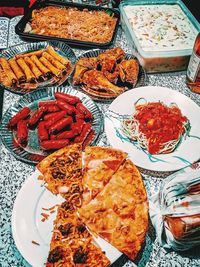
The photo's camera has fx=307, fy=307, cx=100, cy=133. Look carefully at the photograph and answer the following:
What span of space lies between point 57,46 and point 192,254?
2.39 metres

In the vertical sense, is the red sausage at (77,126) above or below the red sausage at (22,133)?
above

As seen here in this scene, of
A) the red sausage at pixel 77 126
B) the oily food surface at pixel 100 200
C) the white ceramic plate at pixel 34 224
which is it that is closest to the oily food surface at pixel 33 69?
the red sausage at pixel 77 126

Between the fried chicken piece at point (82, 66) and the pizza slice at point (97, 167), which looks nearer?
the pizza slice at point (97, 167)

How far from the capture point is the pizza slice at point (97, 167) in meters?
2.01

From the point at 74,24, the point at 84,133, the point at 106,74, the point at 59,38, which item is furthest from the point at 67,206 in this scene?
the point at 74,24

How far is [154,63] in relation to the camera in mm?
2986

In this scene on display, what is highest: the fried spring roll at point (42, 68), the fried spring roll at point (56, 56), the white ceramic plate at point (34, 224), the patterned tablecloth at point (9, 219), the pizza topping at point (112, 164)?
the pizza topping at point (112, 164)

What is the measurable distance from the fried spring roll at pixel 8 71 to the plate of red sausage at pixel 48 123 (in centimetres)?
26

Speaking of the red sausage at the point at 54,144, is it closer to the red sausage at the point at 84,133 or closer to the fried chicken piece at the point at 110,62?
the red sausage at the point at 84,133

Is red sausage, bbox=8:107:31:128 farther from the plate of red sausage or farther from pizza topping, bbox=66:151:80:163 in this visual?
pizza topping, bbox=66:151:80:163

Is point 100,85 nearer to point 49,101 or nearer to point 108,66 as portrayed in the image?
point 108,66

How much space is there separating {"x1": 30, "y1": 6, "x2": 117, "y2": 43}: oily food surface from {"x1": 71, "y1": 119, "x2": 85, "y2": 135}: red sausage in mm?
1174

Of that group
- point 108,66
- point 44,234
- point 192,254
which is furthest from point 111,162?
point 108,66

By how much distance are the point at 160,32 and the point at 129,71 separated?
691 mm
